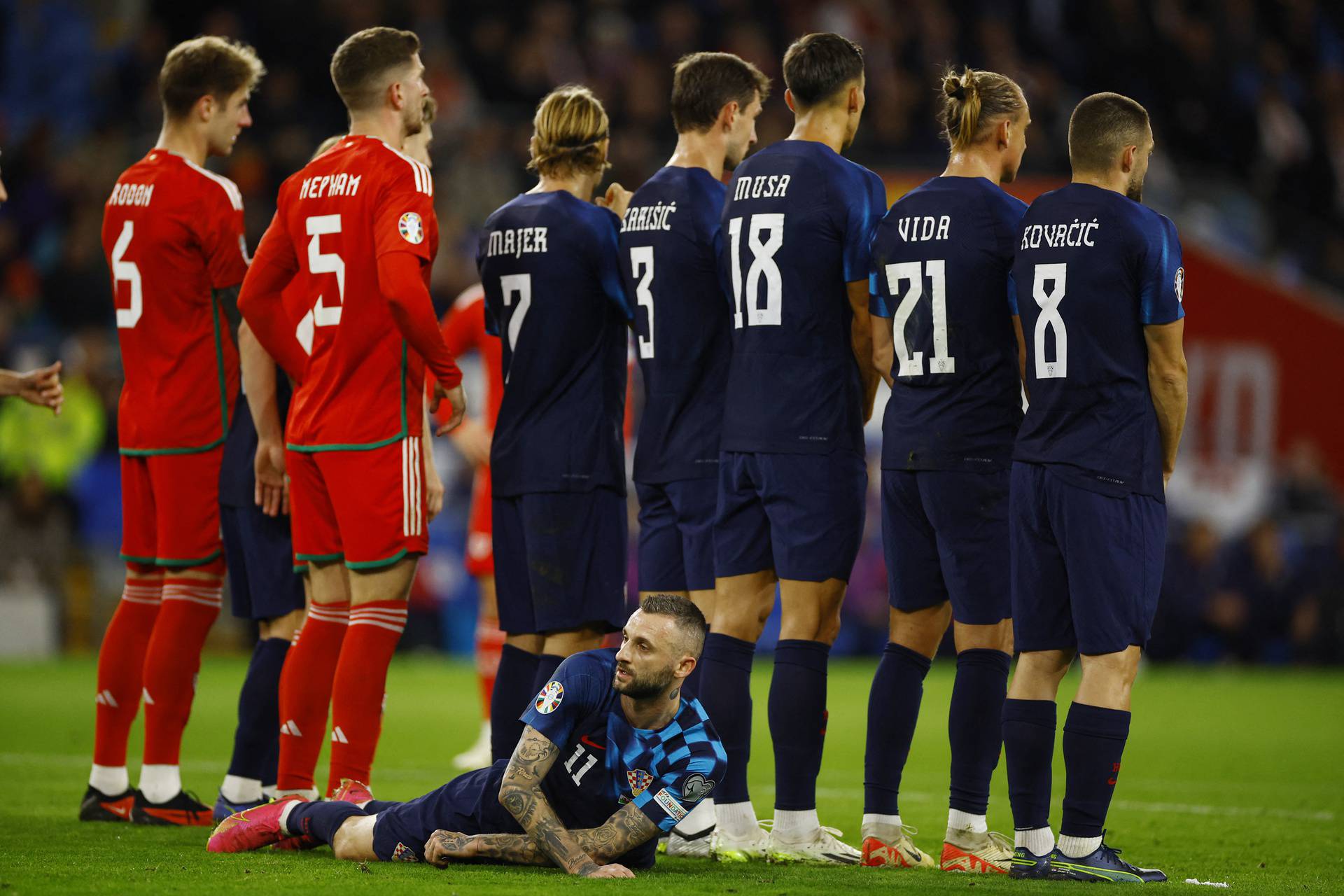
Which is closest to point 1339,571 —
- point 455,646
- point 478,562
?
point 455,646

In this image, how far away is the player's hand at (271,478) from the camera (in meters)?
6.52

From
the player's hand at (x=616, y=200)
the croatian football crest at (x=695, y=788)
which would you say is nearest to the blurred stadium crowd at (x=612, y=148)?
the player's hand at (x=616, y=200)

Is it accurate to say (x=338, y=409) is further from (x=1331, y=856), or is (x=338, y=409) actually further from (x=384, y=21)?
(x=384, y=21)

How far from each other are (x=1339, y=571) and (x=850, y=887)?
1454cm

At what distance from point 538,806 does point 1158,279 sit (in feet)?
8.30

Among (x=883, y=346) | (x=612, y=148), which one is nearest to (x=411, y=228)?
(x=883, y=346)

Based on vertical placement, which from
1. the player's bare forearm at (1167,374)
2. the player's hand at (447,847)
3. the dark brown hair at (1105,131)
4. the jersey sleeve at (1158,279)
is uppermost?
the dark brown hair at (1105,131)

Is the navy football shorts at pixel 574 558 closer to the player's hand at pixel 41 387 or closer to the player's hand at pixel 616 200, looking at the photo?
the player's hand at pixel 616 200

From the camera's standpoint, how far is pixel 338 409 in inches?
236

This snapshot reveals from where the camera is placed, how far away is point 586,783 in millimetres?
5402

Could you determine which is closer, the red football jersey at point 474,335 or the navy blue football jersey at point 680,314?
the navy blue football jersey at point 680,314

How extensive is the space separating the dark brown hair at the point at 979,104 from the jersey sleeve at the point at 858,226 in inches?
13.5

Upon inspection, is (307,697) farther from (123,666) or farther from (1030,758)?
(1030,758)

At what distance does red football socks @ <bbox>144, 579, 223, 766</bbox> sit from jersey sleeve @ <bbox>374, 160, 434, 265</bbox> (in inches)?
71.2
